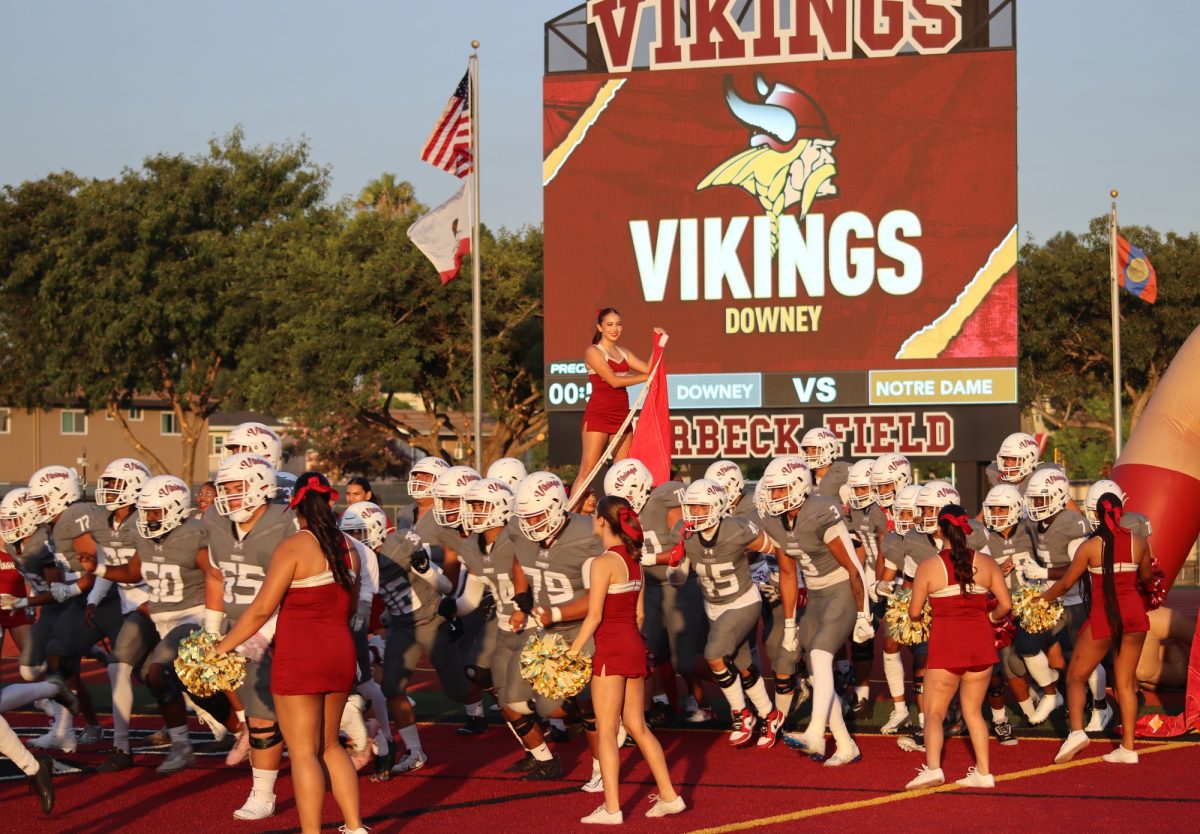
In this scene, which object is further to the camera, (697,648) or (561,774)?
(697,648)

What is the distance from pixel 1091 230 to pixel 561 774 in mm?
32745

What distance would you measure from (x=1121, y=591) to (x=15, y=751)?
6.43m

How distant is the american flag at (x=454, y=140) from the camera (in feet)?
80.8

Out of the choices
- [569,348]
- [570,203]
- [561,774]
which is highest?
[570,203]

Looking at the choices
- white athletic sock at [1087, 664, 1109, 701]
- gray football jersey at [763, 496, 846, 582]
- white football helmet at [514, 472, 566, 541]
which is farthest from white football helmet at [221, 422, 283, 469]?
white athletic sock at [1087, 664, 1109, 701]

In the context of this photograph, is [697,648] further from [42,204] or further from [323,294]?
[42,204]

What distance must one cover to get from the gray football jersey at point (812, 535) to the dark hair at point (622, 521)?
Result: 2.34 meters

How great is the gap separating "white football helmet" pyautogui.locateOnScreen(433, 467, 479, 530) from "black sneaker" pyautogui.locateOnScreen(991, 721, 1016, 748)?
12.5 feet

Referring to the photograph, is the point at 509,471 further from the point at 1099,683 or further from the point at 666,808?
the point at 1099,683

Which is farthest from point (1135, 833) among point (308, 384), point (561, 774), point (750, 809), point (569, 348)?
point (308, 384)

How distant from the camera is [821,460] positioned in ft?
41.7

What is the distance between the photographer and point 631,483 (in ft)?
35.9

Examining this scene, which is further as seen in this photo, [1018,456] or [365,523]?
[1018,456]

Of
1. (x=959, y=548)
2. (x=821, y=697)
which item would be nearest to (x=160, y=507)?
(x=821, y=697)
